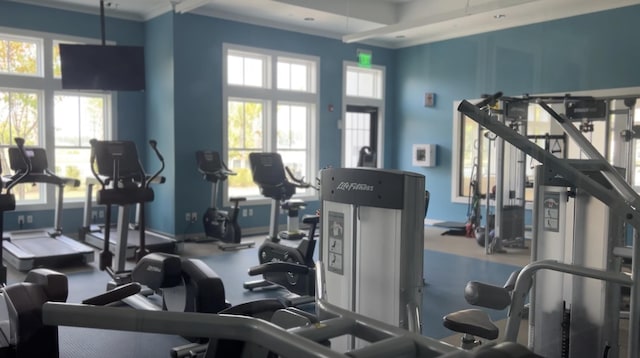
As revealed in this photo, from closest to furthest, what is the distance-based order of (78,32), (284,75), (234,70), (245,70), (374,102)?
1. (78,32)
2. (234,70)
3. (245,70)
4. (284,75)
5. (374,102)

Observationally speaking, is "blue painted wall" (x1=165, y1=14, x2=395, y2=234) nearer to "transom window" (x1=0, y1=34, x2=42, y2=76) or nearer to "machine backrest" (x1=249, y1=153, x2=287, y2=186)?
"machine backrest" (x1=249, y1=153, x2=287, y2=186)

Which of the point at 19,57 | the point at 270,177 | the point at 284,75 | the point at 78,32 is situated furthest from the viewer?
the point at 284,75

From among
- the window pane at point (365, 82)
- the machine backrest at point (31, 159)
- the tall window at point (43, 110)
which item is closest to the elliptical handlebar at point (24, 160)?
the machine backrest at point (31, 159)

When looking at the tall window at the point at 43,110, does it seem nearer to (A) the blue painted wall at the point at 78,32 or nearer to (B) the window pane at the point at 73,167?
(B) the window pane at the point at 73,167

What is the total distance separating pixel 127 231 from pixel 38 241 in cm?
204

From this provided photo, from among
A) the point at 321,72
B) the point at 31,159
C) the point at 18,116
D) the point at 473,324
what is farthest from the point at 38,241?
the point at 473,324

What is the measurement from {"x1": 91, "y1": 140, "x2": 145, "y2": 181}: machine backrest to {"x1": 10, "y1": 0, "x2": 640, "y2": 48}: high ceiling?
252cm

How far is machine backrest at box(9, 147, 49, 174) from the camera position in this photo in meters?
6.72

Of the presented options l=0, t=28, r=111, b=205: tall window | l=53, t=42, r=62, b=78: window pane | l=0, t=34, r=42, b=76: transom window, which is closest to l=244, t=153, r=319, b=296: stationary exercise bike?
l=0, t=28, r=111, b=205: tall window

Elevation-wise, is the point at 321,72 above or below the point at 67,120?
above

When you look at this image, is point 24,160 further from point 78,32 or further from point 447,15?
point 447,15

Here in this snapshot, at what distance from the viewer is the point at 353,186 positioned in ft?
7.82

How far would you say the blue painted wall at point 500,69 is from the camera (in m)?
6.99

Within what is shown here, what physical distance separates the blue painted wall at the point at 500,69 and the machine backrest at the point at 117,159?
388 cm
